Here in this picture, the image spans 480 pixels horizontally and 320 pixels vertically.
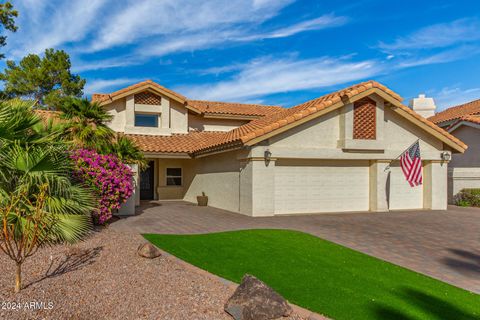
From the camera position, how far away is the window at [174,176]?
72.6 ft

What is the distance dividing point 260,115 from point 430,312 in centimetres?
2092

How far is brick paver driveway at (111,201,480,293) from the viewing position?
7.78 metres

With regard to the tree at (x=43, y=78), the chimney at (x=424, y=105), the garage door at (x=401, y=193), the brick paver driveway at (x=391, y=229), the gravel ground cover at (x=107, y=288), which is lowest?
the brick paver driveway at (x=391, y=229)

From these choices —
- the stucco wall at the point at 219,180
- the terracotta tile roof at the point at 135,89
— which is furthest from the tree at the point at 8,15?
the stucco wall at the point at 219,180

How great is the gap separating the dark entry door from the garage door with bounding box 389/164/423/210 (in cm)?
1363

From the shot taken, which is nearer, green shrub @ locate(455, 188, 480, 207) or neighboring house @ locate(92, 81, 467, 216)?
neighboring house @ locate(92, 81, 467, 216)

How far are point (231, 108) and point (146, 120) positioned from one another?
638cm

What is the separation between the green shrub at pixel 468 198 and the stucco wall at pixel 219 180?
13.2 m

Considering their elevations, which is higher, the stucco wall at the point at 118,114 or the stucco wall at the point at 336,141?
the stucco wall at the point at 118,114

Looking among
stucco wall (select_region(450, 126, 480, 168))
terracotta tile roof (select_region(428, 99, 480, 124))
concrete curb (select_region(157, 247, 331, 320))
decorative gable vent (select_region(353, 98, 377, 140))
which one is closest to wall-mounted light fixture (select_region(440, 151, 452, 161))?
decorative gable vent (select_region(353, 98, 377, 140))

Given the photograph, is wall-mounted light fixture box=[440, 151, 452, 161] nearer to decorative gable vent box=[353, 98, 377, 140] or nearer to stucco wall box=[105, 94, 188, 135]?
decorative gable vent box=[353, 98, 377, 140]

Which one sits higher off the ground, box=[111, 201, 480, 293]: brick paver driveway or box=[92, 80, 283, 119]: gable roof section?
box=[92, 80, 283, 119]: gable roof section

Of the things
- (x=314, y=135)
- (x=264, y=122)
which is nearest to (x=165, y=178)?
(x=264, y=122)

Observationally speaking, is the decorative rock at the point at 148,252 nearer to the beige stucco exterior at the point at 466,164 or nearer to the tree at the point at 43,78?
the beige stucco exterior at the point at 466,164
